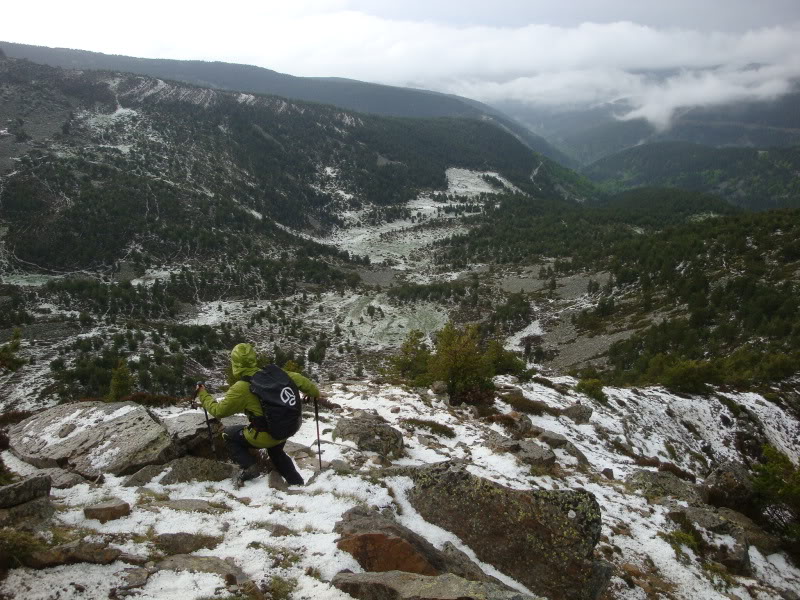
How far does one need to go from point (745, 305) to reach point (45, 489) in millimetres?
65402

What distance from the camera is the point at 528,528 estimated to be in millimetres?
7914

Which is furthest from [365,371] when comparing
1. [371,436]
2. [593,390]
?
[371,436]

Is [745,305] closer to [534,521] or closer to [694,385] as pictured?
[694,385]

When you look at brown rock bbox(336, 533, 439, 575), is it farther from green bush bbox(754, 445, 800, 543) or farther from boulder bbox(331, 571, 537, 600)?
green bush bbox(754, 445, 800, 543)

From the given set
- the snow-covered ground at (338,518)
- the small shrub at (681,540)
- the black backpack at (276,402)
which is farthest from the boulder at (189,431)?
the small shrub at (681,540)

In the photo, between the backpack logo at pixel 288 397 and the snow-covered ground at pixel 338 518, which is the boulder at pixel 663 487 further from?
the backpack logo at pixel 288 397

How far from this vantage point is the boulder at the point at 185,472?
8570 millimetres

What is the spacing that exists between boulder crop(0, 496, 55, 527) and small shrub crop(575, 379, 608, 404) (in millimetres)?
24656

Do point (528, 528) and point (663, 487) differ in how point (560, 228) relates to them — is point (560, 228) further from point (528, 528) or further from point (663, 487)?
point (528, 528)

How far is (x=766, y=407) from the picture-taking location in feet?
87.8

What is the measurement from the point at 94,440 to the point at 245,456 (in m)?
4.07

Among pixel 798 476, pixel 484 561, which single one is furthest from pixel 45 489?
pixel 798 476

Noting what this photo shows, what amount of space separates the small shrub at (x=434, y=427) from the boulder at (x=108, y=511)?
34.3 feet

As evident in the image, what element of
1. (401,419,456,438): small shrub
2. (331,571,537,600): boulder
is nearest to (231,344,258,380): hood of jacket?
(331,571,537,600): boulder
